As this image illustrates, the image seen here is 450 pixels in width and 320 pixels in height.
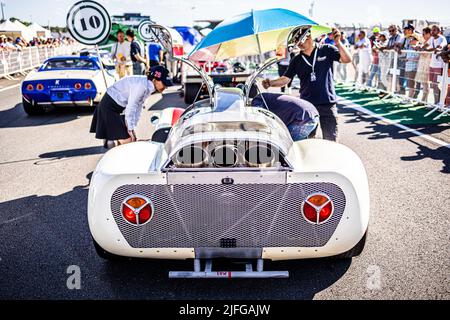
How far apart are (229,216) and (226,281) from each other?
602 mm

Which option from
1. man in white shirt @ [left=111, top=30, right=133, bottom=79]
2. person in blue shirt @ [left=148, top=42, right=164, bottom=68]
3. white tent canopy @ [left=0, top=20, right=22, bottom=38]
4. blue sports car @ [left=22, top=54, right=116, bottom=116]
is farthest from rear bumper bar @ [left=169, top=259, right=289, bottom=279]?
white tent canopy @ [left=0, top=20, right=22, bottom=38]

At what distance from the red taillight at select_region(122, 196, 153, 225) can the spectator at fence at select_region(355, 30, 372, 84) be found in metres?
11.2

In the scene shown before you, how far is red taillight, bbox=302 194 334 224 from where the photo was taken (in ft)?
9.00

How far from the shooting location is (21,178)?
5.52m

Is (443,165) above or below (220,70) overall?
below

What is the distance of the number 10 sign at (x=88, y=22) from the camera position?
5781 mm

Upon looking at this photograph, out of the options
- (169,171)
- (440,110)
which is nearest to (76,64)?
(440,110)

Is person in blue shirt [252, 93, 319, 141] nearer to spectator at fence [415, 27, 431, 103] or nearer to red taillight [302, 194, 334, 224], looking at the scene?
red taillight [302, 194, 334, 224]

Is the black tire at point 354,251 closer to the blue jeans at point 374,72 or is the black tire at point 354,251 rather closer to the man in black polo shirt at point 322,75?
the man in black polo shirt at point 322,75

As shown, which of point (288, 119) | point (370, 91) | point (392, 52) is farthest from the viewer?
point (370, 91)
